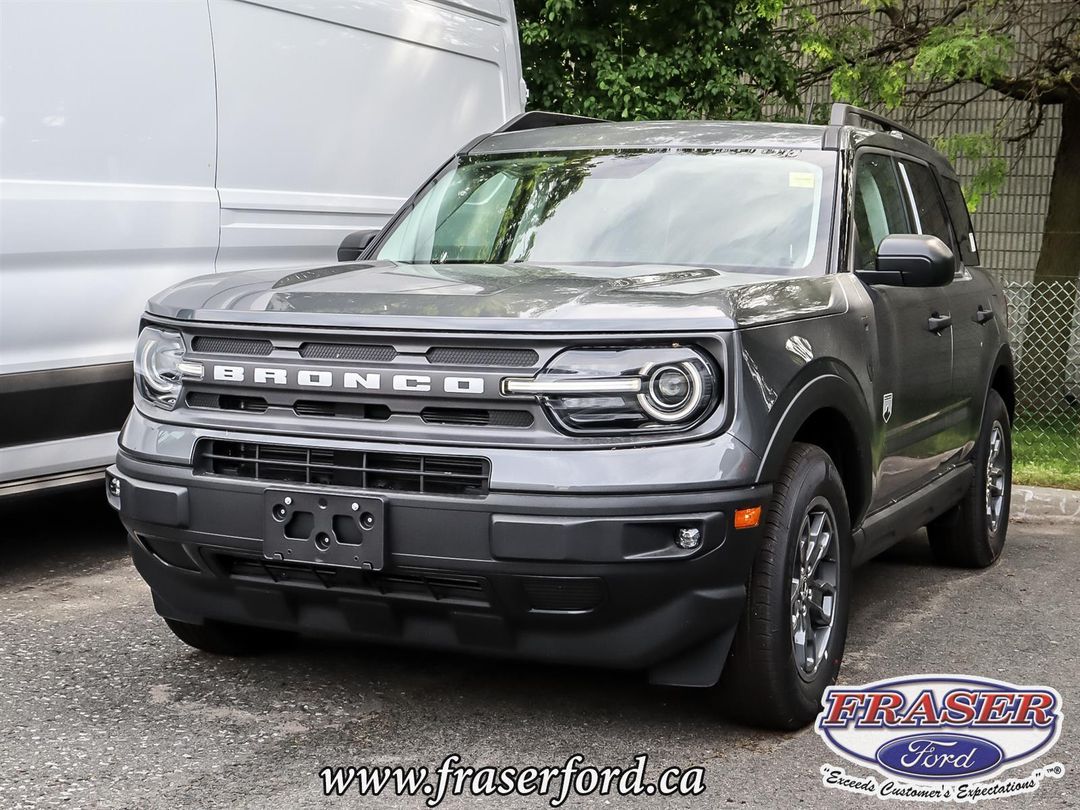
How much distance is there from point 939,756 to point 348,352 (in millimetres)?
1907

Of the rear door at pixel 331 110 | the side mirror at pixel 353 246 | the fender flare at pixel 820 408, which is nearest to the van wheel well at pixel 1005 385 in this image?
the fender flare at pixel 820 408

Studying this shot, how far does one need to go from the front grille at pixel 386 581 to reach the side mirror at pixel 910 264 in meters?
1.82

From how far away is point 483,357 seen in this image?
11.8 ft

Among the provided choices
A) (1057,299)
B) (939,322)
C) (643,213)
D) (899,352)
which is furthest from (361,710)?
(1057,299)

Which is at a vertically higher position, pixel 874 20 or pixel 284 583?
pixel 874 20

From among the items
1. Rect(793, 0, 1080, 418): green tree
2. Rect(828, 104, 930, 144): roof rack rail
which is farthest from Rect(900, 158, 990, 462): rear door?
Rect(793, 0, 1080, 418): green tree

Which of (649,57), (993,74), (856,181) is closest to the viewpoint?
(856,181)

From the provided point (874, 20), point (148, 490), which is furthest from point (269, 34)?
point (874, 20)

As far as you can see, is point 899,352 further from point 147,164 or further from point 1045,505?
point 1045,505

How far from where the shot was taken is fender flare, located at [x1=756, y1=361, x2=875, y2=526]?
369 centimetres

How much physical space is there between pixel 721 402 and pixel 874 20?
9.20m

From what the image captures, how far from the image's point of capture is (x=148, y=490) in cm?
388

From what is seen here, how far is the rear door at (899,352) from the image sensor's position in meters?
4.72

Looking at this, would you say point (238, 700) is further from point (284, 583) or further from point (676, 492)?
point (676, 492)
